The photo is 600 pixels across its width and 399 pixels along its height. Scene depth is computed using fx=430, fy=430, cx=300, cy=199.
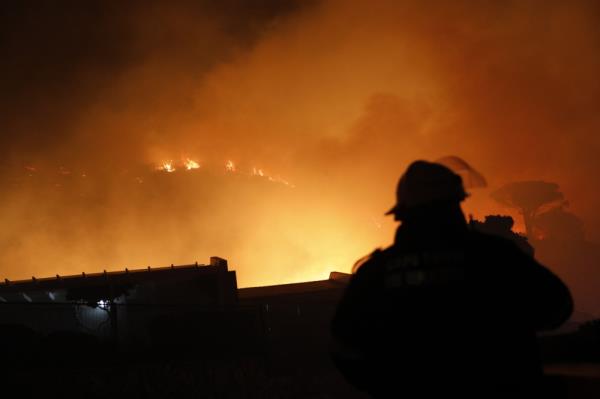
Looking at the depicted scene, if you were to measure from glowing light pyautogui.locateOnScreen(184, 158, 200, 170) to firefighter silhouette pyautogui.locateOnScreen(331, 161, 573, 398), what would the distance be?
45.9 meters

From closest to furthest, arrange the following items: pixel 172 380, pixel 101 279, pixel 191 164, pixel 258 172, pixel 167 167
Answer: pixel 172 380, pixel 101 279, pixel 167 167, pixel 191 164, pixel 258 172

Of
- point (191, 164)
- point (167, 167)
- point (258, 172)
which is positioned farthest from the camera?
point (258, 172)

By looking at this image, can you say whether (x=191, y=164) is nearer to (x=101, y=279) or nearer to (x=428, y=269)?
(x=101, y=279)

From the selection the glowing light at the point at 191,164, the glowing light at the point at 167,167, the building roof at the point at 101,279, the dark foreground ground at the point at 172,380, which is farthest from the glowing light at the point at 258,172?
the dark foreground ground at the point at 172,380

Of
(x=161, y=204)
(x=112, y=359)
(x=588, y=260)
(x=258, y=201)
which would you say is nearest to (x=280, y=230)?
(x=258, y=201)

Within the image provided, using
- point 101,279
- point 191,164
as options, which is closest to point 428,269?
point 101,279

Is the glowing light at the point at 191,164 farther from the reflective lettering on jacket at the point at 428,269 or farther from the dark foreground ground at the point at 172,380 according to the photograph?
the reflective lettering on jacket at the point at 428,269

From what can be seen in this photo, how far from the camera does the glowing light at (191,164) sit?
46.4 meters

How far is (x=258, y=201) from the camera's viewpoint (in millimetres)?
44969

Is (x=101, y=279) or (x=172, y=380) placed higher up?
(x=101, y=279)

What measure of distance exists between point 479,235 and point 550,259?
2300 inches

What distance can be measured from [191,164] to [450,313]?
4659cm

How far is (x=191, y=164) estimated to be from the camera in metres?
46.7

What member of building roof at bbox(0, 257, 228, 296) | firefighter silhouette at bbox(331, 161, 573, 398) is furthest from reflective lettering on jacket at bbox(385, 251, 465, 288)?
building roof at bbox(0, 257, 228, 296)
